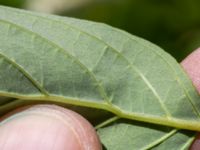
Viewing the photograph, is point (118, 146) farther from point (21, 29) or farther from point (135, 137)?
point (21, 29)

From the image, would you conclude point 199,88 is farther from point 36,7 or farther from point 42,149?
point 36,7

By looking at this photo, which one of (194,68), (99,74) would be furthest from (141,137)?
(194,68)

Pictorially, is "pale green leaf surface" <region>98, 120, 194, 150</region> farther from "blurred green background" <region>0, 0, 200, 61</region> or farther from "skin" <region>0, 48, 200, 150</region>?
"blurred green background" <region>0, 0, 200, 61</region>

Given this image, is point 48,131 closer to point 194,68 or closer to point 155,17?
point 194,68

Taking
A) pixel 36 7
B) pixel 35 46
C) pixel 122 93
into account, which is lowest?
pixel 36 7

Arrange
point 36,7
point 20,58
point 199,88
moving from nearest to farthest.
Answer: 1. point 20,58
2. point 199,88
3. point 36,7

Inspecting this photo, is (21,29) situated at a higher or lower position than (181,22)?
higher

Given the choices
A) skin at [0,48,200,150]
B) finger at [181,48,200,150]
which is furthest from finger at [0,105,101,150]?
finger at [181,48,200,150]

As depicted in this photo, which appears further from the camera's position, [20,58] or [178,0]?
[178,0]

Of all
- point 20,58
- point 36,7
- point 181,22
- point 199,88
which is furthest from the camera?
point 36,7

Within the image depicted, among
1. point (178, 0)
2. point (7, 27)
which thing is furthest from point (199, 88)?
point (178, 0)
